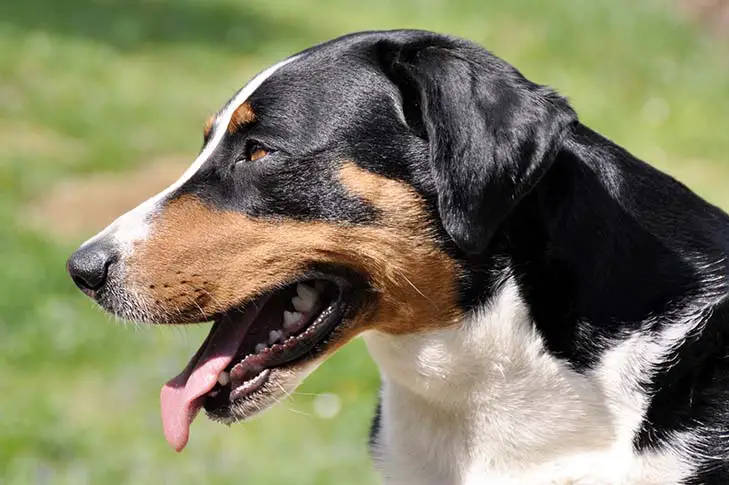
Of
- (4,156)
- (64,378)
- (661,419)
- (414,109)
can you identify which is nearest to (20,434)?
(64,378)

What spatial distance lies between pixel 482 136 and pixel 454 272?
367mm

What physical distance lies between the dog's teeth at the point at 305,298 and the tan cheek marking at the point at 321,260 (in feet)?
0.37

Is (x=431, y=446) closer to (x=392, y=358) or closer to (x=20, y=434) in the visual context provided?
(x=392, y=358)

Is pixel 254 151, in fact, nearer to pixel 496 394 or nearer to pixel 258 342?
pixel 258 342

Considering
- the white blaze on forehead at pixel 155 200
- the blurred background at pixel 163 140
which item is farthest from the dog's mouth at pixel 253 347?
the blurred background at pixel 163 140

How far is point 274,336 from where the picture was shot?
334 centimetres

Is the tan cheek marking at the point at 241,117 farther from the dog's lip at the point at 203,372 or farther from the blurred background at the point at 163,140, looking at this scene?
the blurred background at the point at 163,140

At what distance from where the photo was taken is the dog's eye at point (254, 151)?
133 inches

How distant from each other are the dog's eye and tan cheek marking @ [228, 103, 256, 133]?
0.06 metres

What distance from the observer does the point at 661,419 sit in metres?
3.15

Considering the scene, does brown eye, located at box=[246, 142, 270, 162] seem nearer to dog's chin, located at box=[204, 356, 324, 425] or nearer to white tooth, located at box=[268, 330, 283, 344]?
white tooth, located at box=[268, 330, 283, 344]

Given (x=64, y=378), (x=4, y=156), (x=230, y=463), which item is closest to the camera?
(x=230, y=463)

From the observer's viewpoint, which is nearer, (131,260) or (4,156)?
(131,260)

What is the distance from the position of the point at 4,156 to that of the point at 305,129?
684 cm
